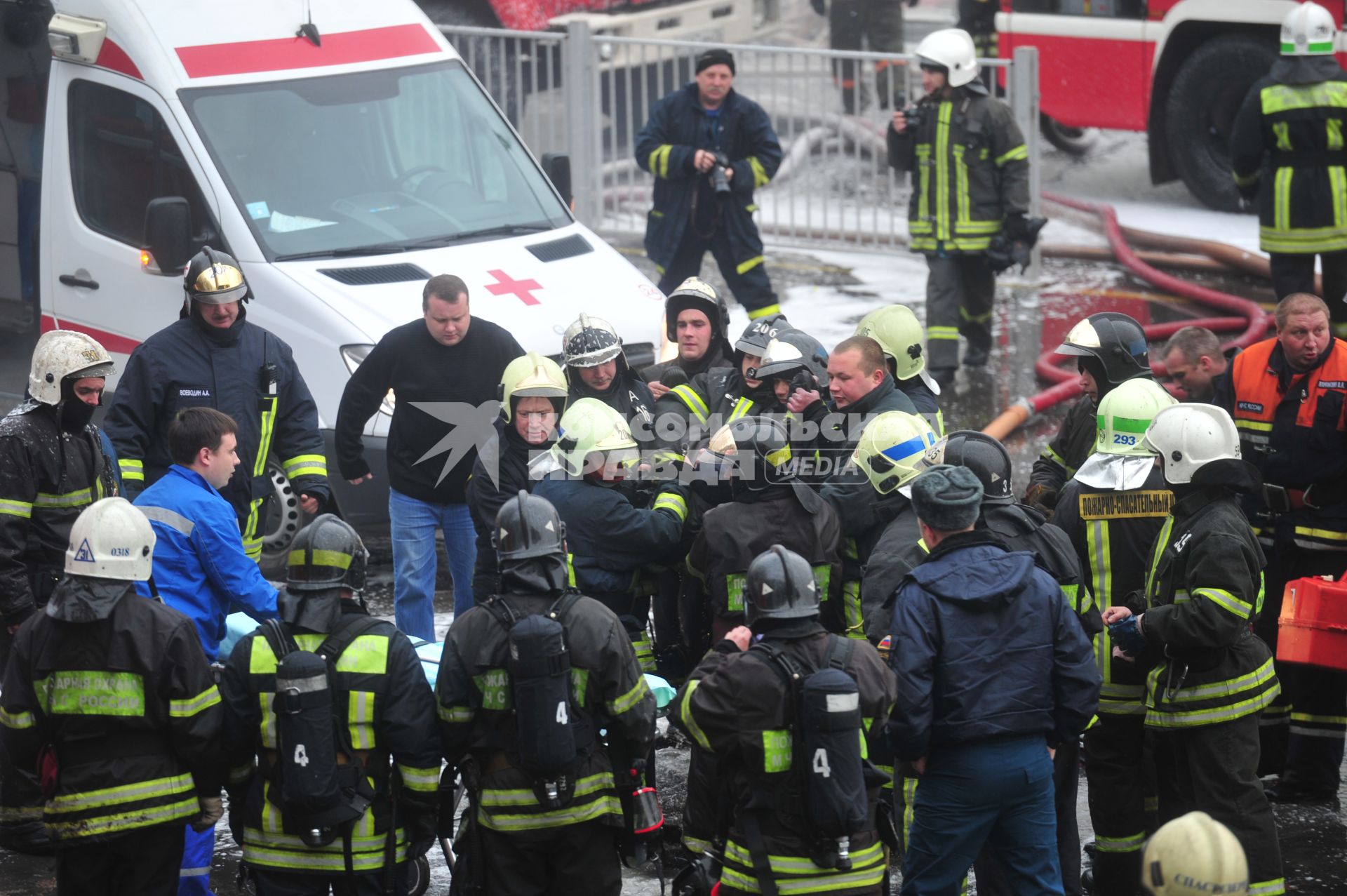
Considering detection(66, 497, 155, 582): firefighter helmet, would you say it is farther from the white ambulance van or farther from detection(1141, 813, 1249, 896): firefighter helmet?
the white ambulance van

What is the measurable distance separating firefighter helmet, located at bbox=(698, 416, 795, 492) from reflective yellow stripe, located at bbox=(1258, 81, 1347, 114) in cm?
490

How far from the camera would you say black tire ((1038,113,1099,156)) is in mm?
15125

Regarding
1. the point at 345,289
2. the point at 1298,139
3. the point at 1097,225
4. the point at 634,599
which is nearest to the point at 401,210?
the point at 345,289

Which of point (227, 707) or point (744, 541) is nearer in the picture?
point (227, 707)

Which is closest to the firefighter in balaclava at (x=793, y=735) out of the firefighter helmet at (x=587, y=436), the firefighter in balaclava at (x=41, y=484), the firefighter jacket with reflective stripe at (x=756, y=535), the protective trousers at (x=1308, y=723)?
the firefighter jacket with reflective stripe at (x=756, y=535)

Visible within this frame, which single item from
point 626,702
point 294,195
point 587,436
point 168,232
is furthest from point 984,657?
point 294,195

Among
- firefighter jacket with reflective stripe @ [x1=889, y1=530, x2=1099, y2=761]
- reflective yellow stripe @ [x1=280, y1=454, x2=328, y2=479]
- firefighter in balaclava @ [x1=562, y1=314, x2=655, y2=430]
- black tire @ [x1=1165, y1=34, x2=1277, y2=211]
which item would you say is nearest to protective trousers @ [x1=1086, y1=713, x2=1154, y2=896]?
firefighter jacket with reflective stripe @ [x1=889, y1=530, x2=1099, y2=761]

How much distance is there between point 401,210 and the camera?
8.37 metres

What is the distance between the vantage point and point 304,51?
8.35m

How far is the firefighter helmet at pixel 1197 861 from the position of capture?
2.93m

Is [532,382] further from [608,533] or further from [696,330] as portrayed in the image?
[696,330]

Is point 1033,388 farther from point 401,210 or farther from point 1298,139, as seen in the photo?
point 401,210

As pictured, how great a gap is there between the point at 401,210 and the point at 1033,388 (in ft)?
13.8

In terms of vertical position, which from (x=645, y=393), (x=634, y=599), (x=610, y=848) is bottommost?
(x=610, y=848)
